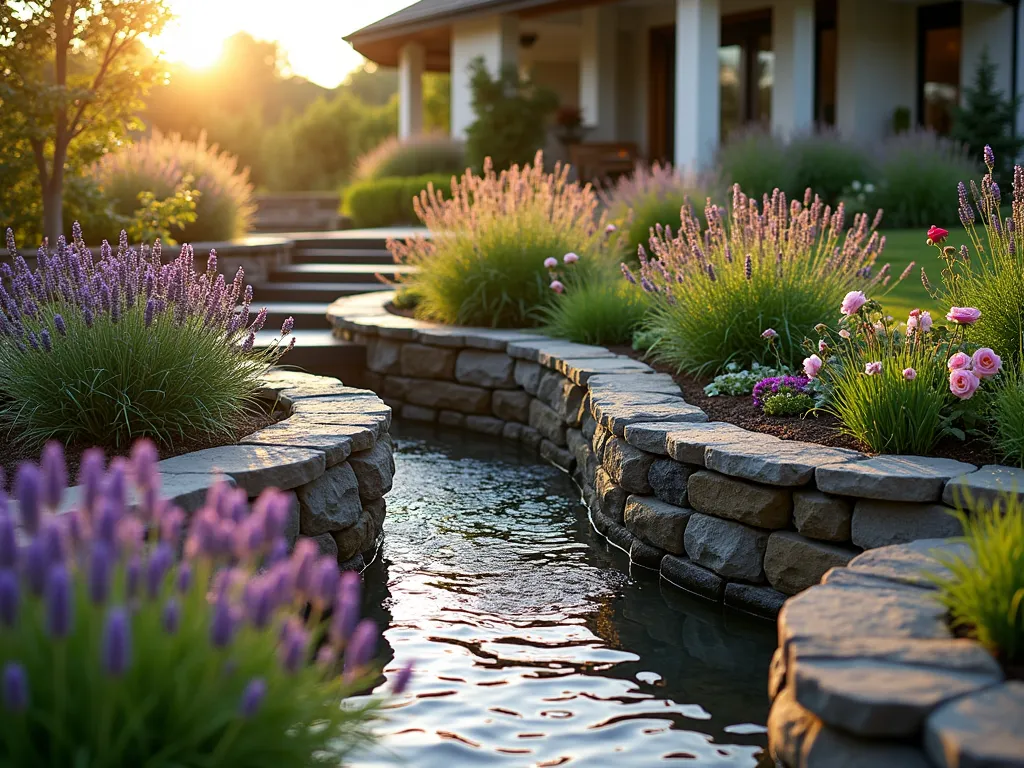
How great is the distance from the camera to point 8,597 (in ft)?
5.38

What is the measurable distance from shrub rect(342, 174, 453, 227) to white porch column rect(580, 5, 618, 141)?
2.82m

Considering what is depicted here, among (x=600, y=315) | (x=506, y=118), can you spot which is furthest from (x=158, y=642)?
(x=506, y=118)

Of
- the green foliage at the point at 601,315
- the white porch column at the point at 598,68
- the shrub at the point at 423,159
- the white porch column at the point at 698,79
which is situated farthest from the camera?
the shrub at the point at 423,159

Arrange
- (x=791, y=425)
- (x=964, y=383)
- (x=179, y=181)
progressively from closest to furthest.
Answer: (x=964, y=383)
(x=791, y=425)
(x=179, y=181)

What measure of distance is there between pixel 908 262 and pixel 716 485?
19.6 ft

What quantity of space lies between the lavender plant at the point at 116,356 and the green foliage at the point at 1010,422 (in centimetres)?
271

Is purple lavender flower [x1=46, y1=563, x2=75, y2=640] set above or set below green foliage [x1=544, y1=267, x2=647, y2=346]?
below

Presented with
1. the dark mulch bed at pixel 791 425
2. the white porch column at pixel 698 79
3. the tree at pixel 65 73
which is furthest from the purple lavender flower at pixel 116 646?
the white porch column at pixel 698 79

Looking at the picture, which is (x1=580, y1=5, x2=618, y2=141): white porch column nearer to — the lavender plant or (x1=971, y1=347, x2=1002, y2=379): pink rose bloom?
the lavender plant

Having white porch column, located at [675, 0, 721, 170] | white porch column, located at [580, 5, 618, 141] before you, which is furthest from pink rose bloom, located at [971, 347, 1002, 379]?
white porch column, located at [580, 5, 618, 141]

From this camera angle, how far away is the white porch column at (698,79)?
14.1 metres

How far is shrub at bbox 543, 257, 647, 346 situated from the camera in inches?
272

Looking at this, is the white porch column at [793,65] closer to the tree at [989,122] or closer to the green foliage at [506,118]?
the tree at [989,122]

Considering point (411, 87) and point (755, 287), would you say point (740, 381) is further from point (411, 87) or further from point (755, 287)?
point (411, 87)
